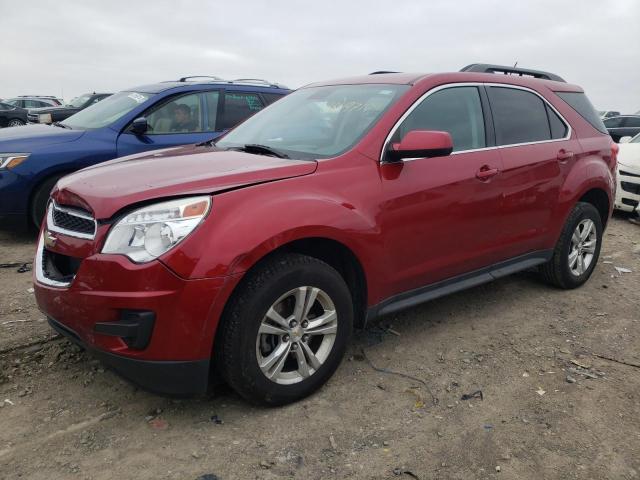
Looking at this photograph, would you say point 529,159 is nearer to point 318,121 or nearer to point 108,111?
point 318,121

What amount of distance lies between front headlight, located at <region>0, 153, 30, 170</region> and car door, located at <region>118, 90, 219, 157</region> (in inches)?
34.5

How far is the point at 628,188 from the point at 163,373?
298 inches

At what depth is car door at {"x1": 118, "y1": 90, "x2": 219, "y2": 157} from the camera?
5.63m

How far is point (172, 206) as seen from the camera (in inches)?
94.3

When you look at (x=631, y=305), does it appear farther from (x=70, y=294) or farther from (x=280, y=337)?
(x=70, y=294)

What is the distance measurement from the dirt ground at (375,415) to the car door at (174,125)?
7.46 feet

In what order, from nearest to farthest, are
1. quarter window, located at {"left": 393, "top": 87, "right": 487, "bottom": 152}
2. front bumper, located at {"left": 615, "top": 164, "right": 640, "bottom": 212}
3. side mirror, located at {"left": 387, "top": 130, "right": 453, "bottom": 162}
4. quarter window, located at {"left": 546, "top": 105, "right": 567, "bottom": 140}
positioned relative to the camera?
side mirror, located at {"left": 387, "top": 130, "right": 453, "bottom": 162} → quarter window, located at {"left": 393, "top": 87, "right": 487, "bottom": 152} → quarter window, located at {"left": 546, "top": 105, "right": 567, "bottom": 140} → front bumper, located at {"left": 615, "top": 164, "right": 640, "bottom": 212}

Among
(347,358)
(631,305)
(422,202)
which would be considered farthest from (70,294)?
(631,305)

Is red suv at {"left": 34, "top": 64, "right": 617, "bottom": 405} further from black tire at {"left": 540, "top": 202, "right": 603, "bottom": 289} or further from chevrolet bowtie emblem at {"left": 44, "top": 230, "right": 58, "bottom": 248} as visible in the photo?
black tire at {"left": 540, "top": 202, "right": 603, "bottom": 289}

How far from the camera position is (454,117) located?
3576 millimetres

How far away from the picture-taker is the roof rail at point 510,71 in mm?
4188

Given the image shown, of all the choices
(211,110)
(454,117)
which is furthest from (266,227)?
(211,110)

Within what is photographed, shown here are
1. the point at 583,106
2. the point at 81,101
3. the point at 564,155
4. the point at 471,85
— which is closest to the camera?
the point at 471,85

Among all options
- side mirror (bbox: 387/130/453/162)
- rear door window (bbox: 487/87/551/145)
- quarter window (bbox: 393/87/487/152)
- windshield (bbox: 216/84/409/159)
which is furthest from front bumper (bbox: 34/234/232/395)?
rear door window (bbox: 487/87/551/145)
